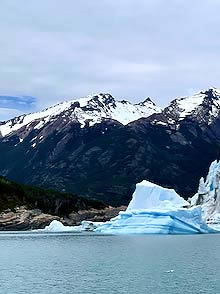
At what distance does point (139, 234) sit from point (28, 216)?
3735 cm

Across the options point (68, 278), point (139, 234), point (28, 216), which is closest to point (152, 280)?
point (68, 278)

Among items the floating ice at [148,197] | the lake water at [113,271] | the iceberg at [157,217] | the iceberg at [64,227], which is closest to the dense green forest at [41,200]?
the iceberg at [64,227]

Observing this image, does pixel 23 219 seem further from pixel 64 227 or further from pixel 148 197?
pixel 148 197

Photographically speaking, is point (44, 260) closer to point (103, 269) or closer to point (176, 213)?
point (103, 269)

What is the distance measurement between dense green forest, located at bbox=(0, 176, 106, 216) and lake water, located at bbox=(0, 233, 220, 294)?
76.2 m

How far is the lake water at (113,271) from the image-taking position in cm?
3675

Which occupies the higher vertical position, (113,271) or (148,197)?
(148,197)

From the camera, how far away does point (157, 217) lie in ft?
320

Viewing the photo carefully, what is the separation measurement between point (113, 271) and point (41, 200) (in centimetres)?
10628

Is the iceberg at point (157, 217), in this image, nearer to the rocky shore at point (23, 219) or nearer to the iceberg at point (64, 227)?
the iceberg at point (64, 227)

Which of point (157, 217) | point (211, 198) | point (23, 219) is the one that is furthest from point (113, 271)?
point (23, 219)

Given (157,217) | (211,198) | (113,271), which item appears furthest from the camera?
(211,198)

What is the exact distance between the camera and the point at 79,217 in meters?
151

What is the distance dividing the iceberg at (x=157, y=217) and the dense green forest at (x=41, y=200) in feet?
115
